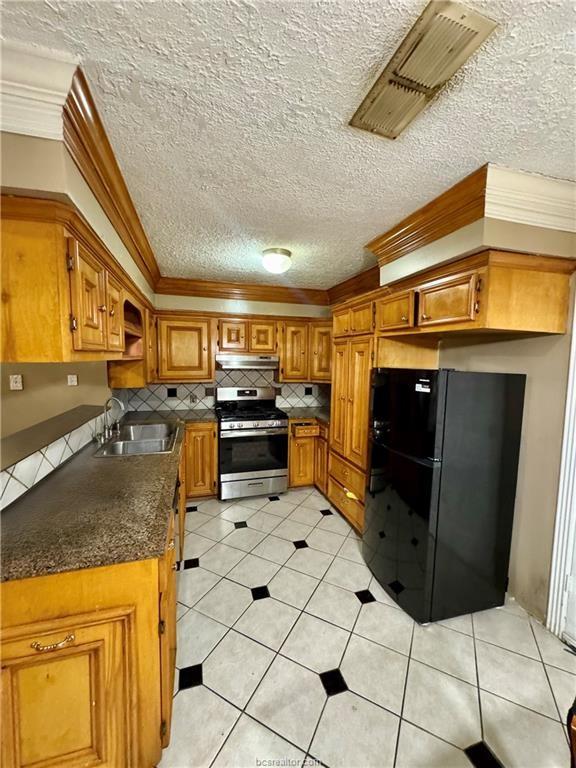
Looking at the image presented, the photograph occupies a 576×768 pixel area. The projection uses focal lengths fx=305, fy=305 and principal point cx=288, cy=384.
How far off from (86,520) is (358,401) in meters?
2.02

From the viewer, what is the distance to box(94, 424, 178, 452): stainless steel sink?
2.22m

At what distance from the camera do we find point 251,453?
3.30m

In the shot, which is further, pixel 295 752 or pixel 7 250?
pixel 295 752

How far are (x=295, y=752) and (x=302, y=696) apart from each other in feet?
0.65

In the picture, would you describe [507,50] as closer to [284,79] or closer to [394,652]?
[284,79]

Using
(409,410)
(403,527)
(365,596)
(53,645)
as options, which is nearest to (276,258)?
(409,410)

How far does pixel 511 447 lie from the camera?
1.86 meters

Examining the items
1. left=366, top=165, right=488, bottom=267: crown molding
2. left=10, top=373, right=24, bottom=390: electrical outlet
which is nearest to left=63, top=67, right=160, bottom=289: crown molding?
left=10, top=373, right=24, bottom=390: electrical outlet

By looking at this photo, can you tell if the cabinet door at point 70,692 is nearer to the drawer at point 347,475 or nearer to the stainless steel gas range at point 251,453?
the drawer at point 347,475

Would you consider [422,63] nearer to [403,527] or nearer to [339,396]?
[403,527]

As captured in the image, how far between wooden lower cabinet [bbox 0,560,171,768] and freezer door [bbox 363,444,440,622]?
1401mm

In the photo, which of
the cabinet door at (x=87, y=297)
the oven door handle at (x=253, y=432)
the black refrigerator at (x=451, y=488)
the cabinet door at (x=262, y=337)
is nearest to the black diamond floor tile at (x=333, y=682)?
the black refrigerator at (x=451, y=488)

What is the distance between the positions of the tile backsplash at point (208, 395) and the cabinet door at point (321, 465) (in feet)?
2.44

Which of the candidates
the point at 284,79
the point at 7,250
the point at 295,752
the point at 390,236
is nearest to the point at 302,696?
the point at 295,752
